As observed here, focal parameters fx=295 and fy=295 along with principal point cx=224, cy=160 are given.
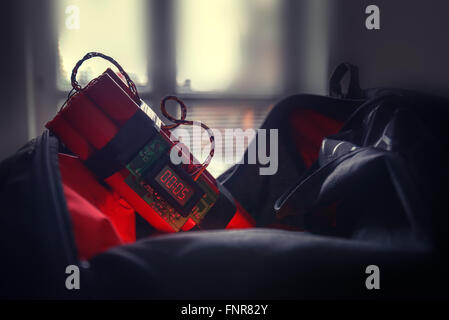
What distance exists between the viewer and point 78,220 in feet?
1.16

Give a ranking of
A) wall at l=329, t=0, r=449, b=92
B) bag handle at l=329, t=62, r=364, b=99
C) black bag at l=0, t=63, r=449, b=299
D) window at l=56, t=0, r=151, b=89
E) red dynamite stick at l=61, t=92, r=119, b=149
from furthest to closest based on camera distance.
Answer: window at l=56, t=0, r=151, b=89 → bag handle at l=329, t=62, r=364, b=99 → wall at l=329, t=0, r=449, b=92 → red dynamite stick at l=61, t=92, r=119, b=149 → black bag at l=0, t=63, r=449, b=299

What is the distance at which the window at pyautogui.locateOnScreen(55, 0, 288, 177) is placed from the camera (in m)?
1.33

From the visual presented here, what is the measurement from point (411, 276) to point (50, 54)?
4.91 ft

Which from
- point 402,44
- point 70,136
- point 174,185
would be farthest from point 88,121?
point 402,44

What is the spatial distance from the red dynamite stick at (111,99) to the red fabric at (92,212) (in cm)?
12

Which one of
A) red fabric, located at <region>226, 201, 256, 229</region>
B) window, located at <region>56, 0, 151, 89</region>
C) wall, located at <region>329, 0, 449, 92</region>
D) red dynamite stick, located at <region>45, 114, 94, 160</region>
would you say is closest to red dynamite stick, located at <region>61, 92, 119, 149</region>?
red dynamite stick, located at <region>45, 114, 94, 160</region>

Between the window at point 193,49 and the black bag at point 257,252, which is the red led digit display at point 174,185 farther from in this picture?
the window at point 193,49

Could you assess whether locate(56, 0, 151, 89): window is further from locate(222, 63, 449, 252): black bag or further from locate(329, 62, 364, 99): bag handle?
locate(222, 63, 449, 252): black bag

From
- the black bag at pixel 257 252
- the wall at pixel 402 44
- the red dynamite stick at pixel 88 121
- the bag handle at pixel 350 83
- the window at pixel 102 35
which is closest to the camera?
the black bag at pixel 257 252

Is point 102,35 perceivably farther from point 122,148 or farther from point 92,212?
point 92,212

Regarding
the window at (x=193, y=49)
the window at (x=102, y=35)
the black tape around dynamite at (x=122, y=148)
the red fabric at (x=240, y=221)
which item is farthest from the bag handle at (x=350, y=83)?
the window at (x=102, y=35)

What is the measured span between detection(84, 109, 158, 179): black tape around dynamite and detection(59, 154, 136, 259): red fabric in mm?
29

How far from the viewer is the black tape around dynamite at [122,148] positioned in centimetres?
52
